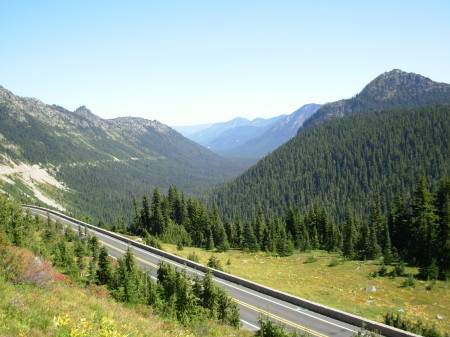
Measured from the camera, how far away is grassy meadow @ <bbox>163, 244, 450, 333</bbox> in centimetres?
3291

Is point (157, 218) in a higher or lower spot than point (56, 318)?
lower

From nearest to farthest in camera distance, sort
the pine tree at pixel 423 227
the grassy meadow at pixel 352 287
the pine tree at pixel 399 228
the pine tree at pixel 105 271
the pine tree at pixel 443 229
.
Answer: the pine tree at pixel 105 271 → the grassy meadow at pixel 352 287 → the pine tree at pixel 443 229 → the pine tree at pixel 423 227 → the pine tree at pixel 399 228

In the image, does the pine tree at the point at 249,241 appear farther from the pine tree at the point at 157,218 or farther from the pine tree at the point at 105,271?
the pine tree at the point at 105,271

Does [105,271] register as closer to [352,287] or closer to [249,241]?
[352,287]

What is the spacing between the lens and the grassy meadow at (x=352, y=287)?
108 feet

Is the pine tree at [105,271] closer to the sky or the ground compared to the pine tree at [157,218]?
closer to the sky

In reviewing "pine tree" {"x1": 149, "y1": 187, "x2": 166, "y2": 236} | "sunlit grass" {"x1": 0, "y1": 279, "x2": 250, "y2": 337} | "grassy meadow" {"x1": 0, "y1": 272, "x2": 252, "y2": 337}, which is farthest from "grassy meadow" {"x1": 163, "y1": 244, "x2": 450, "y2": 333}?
"pine tree" {"x1": 149, "y1": 187, "x2": 166, "y2": 236}

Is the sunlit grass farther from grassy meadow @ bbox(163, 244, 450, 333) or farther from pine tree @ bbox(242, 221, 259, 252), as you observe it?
pine tree @ bbox(242, 221, 259, 252)

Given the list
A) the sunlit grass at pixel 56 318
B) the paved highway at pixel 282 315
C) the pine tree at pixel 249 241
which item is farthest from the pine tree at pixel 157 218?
the sunlit grass at pixel 56 318

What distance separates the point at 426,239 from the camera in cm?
5116

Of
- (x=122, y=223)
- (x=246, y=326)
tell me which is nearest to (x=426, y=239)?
A: (x=246, y=326)

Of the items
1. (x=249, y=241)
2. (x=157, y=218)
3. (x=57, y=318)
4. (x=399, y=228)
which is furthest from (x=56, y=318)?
(x=157, y=218)

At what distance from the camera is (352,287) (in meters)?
41.2

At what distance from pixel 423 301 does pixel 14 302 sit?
42.1m
